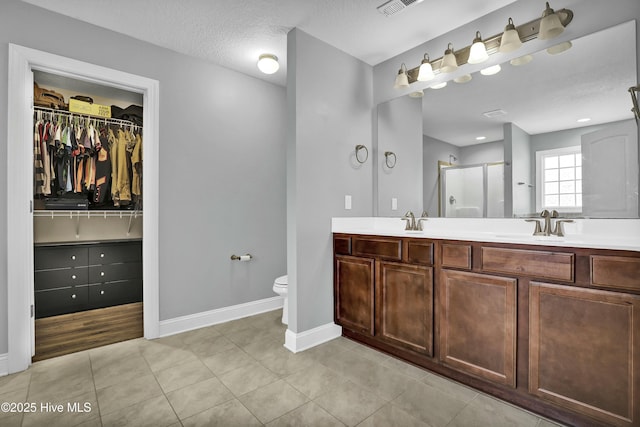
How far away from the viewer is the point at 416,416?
63.3 inches

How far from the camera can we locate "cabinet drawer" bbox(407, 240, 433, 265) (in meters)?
2.03

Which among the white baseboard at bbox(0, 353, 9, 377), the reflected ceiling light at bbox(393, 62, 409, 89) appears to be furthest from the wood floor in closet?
the reflected ceiling light at bbox(393, 62, 409, 89)

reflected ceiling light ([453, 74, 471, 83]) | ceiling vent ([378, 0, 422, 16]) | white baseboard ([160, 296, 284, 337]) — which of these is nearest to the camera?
ceiling vent ([378, 0, 422, 16])

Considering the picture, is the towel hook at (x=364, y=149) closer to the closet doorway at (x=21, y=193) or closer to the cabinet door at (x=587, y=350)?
the cabinet door at (x=587, y=350)

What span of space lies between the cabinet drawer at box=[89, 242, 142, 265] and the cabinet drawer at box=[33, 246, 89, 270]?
72 millimetres

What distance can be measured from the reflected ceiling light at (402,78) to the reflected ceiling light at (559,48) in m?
0.95

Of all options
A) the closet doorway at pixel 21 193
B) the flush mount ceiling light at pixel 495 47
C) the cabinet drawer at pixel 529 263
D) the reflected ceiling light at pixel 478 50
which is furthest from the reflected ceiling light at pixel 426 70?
the closet doorway at pixel 21 193

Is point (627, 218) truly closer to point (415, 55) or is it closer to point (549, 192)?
point (549, 192)

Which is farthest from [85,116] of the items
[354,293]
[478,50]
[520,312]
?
[520,312]

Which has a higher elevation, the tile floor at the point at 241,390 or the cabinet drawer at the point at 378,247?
the cabinet drawer at the point at 378,247

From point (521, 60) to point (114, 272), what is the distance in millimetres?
4321

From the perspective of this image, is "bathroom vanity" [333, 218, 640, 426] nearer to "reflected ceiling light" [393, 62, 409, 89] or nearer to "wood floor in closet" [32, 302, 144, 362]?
"reflected ceiling light" [393, 62, 409, 89]

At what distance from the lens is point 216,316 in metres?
3.01

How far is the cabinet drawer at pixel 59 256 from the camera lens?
3.17 meters
